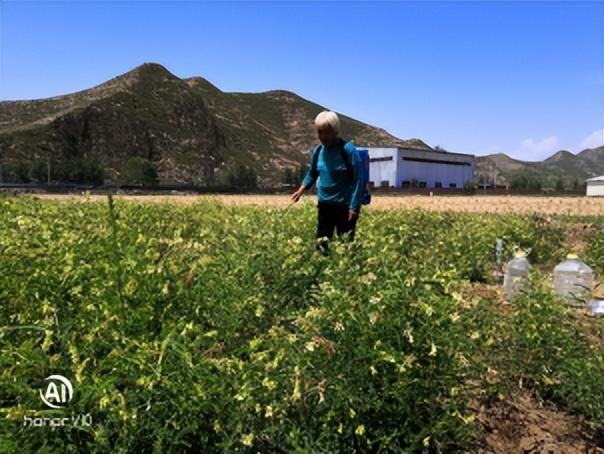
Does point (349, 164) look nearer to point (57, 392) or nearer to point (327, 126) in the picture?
point (327, 126)

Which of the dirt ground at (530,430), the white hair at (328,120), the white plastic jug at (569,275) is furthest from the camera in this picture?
the white plastic jug at (569,275)

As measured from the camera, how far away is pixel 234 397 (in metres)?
2.24

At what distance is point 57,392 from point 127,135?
115 metres

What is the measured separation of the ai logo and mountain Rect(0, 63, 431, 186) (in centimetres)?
9186

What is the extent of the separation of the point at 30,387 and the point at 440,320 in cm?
173

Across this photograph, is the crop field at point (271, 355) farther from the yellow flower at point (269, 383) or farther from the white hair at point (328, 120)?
the white hair at point (328, 120)

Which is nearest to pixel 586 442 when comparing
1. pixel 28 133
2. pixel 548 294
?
pixel 548 294

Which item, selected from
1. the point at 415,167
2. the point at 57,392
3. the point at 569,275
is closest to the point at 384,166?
the point at 415,167

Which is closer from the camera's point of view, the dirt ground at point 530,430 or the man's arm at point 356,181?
the dirt ground at point 530,430

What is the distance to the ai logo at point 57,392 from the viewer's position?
220 cm

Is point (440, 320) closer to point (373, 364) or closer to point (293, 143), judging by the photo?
point (373, 364)

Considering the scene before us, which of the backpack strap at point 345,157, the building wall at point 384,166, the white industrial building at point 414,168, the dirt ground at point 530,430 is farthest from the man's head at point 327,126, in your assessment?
the building wall at point 384,166

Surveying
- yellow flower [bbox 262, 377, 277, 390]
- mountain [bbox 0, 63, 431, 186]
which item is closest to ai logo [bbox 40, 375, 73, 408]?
yellow flower [bbox 262, 377, 277, 390]

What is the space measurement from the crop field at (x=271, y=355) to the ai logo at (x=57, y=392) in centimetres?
3
